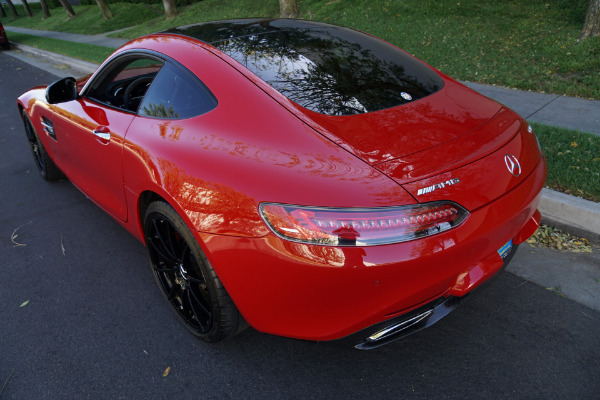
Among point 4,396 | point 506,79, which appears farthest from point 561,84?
point 4,396

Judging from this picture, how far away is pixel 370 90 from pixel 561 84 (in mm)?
4818

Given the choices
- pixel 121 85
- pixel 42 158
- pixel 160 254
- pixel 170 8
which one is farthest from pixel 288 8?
pixel 160 254

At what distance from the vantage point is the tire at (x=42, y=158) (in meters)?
4.53

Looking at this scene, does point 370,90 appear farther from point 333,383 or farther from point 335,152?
point 333,383

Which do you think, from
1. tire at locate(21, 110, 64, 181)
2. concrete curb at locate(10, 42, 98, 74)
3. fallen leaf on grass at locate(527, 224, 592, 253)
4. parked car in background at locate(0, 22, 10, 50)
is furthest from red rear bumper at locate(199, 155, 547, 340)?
parked car in background at locate(0, 22, 10, 50)

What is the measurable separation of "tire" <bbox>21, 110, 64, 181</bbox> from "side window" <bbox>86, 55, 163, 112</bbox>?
144cm

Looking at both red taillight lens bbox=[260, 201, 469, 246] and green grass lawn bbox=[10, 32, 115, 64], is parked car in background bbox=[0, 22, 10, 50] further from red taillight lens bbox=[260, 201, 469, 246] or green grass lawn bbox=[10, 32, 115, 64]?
red taillight lens bbox=[260, 201, 469, 246]

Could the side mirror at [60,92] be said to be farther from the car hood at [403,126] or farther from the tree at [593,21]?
the tree at [593,21]

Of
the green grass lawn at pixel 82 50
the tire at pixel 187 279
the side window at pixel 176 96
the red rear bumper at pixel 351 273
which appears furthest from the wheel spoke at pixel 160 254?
the green grass lawn at pixel 82 50

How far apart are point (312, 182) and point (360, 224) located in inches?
10.1

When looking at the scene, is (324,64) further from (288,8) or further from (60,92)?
(288,8)

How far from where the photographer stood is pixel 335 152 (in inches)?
74.4

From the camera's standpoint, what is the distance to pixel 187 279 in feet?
7.88

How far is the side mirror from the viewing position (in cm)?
336
